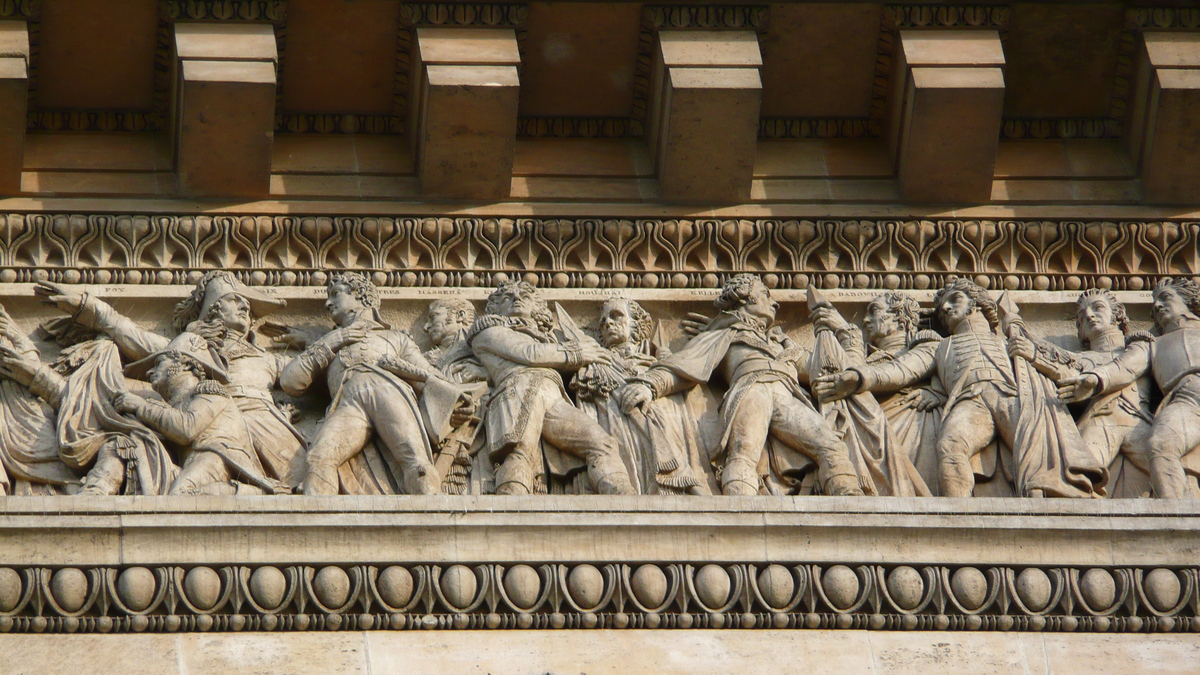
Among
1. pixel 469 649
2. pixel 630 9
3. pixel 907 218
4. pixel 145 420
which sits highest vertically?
pixel 630 9

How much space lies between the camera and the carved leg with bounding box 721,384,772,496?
28.1 ft

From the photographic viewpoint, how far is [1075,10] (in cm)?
962

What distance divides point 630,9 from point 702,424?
1767 millimetres

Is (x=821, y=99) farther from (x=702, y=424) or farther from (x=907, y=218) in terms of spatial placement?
(x=702, y=424)

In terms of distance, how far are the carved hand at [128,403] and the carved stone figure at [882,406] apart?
2.56 meters

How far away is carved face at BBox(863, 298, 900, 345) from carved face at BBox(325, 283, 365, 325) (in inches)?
79.5

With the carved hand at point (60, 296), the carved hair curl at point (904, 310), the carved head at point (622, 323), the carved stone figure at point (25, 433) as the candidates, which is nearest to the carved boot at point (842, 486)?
the carved hair curl at point (904, 310)

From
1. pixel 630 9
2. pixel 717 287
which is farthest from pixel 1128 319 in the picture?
pixel 630 9

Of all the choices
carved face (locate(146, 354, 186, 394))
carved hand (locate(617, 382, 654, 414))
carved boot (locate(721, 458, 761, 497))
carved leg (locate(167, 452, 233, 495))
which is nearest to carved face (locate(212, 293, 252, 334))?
carved face (locate(146, 354, 186, 394))

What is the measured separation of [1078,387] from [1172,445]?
0.45 meters

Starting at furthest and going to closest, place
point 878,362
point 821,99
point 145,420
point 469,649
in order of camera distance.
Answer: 1. point 821,99
2. point 878,362
3. point 145,420
4. point 469,649

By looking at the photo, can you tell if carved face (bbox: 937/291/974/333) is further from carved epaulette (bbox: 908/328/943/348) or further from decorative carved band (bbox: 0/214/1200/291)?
decorative carved band (bbox: 0/214/1200/291)

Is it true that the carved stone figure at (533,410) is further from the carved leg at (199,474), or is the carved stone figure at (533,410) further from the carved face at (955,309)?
the carved face at (955,309)

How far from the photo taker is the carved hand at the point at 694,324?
9.35 meters
